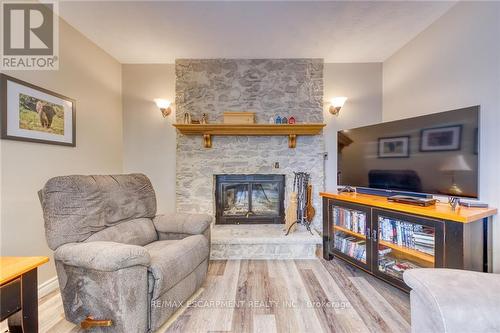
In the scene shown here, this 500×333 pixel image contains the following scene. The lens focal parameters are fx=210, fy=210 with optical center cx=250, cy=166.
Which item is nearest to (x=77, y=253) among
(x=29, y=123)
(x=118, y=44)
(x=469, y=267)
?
(x=29, y=123)

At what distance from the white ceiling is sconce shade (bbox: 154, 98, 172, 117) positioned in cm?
58

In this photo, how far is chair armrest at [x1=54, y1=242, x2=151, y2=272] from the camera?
A: 48.2 inches

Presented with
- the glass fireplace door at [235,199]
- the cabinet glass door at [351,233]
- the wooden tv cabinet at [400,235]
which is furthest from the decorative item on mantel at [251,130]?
the cabinet glass door at [351,233]

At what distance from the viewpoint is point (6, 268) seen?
3.42 ft

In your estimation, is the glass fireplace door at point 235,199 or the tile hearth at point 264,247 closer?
the tile hearth at point 264,247

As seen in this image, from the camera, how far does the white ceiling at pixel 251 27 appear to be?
1932 mm

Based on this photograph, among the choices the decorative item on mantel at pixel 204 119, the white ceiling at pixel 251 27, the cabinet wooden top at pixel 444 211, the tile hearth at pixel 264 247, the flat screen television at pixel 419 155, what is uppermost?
the white ceiling at pixel 251 27

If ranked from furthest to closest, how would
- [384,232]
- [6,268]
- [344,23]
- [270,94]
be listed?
[270,94], [344,23], [384,232], [6,268]

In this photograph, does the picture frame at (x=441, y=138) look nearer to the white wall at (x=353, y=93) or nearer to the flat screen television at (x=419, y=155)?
the flat screen television at (x=419, y=155)

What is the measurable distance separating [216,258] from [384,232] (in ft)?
5.95

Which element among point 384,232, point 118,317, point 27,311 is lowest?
point 118,317

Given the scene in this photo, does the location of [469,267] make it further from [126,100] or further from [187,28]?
[126,100]

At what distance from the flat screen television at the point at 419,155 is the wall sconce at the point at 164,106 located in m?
2.37

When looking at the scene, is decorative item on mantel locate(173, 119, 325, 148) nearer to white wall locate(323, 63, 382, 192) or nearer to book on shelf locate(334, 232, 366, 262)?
white wall locate(323, 63, 382, 192)
